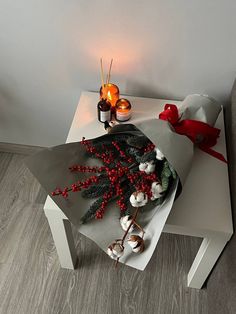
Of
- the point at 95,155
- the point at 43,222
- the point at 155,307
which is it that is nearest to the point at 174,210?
the point at 95,155

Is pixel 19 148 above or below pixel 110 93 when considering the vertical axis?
below

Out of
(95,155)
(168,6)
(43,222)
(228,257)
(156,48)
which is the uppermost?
(168,6)

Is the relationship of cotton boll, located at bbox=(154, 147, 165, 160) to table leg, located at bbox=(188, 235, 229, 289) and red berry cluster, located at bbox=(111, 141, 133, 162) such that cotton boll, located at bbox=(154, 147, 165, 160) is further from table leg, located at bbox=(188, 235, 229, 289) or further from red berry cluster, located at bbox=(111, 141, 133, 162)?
table leg, located at bbox=(188, 235, 229, 289)

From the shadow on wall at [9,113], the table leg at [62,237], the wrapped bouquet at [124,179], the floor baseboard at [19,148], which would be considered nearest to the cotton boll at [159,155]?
the wrapped bouquet at [124,179]

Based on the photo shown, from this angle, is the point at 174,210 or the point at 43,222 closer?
the point at 174,210

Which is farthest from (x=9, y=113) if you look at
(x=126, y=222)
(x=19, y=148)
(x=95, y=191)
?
(x=126, y=222)

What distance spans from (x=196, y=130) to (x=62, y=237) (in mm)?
550

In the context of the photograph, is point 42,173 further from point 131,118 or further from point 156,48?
point 156,48

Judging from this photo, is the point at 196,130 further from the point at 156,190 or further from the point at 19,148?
the point at 19,148

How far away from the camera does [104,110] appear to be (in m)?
1.08

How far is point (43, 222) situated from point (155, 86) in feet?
2.40

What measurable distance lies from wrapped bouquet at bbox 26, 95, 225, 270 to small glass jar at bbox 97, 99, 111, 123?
132mm

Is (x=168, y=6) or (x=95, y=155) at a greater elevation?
(x=168, y=6)

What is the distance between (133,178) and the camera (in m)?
0.89
